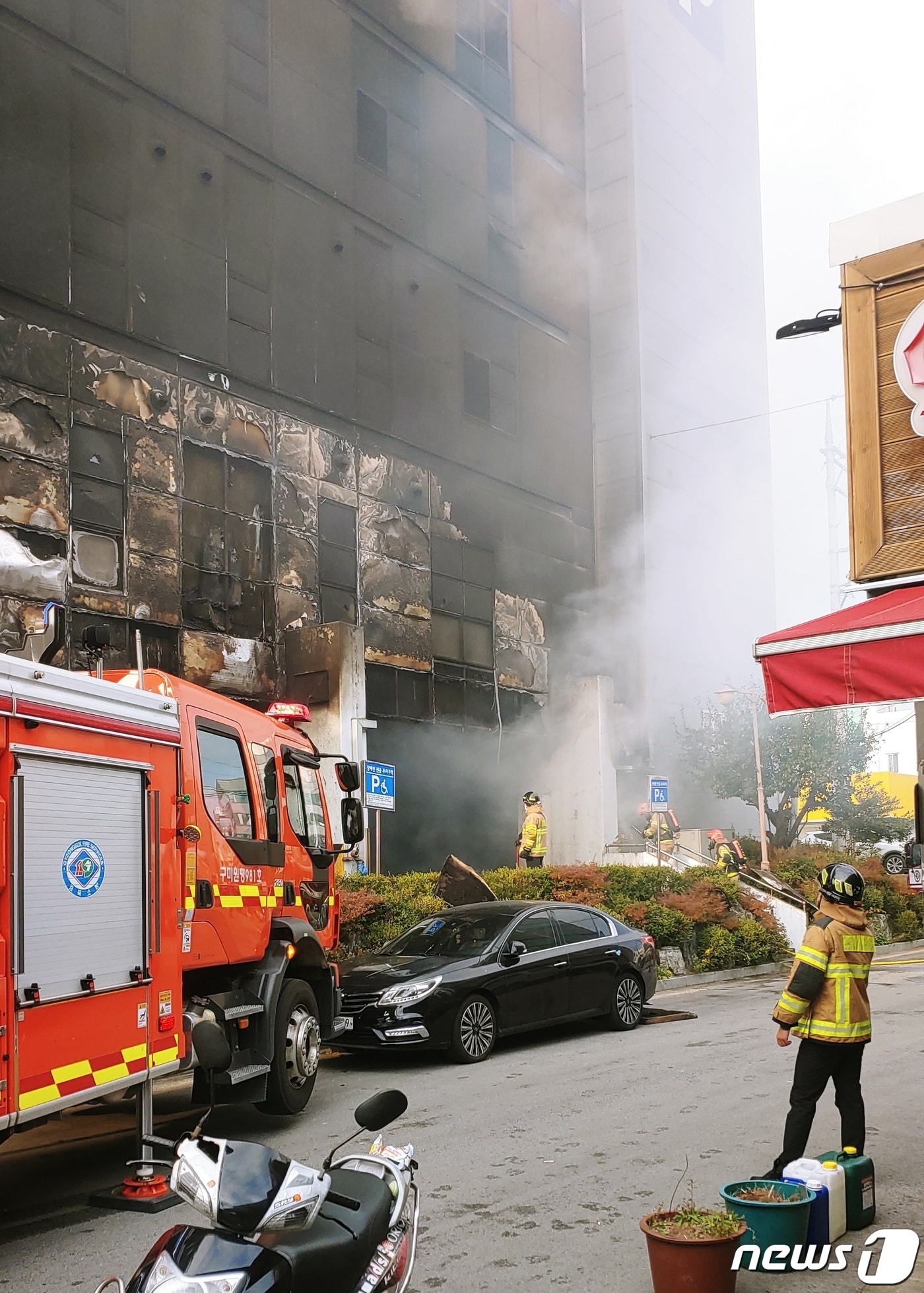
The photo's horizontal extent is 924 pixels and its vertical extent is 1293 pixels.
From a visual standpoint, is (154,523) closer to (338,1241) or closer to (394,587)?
(394,587)

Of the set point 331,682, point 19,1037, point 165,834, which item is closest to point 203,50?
point 331,682

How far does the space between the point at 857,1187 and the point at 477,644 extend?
22865 mm

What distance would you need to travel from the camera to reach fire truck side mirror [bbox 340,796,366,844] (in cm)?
968

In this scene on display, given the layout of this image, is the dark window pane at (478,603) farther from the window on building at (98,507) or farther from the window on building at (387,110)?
the window on building at (98,507)

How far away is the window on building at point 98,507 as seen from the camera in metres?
18.8

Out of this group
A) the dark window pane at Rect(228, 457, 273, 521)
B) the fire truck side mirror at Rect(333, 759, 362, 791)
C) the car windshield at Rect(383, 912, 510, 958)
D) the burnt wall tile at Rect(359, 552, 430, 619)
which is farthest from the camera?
the burnt wall tile at Rect(359, 552, 430, 619)

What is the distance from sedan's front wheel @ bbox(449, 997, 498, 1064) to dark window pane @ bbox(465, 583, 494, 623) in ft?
57.0

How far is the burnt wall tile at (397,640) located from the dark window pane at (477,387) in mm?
5576

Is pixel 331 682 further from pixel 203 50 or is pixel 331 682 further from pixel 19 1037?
pixel 19 1037

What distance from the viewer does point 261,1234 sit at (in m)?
3.42

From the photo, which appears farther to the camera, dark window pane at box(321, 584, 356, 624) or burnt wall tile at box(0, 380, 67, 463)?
dark window pane at box(321, 584, 356, 624)

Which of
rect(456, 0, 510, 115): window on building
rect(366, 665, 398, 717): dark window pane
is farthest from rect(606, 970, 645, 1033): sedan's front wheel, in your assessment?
rect(456, 0, 510, 115): window on building

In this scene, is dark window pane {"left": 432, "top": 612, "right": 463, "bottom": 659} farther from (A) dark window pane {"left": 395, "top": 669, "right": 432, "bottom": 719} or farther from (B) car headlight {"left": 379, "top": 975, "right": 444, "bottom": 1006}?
(B) car headlight {"left": 379, "top": 975, "right": 444, "bottom": 1006}

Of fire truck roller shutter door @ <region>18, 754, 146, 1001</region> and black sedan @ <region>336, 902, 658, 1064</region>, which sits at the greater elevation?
fire truck roller shutter door @ <region>18, 754, 146, 1001</region>
